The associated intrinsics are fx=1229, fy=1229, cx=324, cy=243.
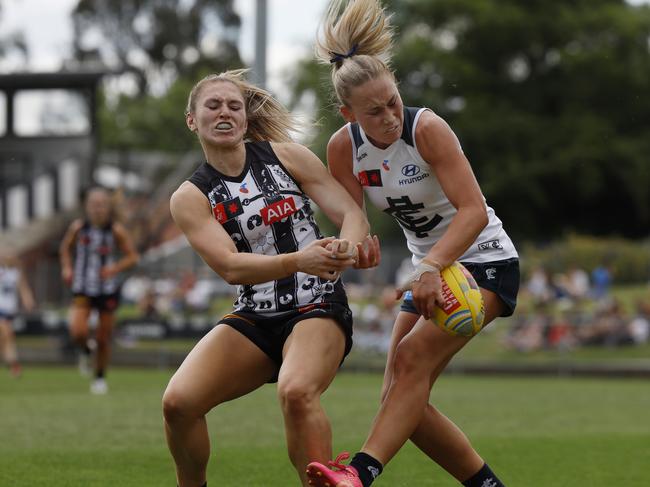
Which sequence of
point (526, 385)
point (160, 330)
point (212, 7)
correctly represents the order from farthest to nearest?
1. point (212, 7)
2. point (160, 330)
3. point (526, 385)

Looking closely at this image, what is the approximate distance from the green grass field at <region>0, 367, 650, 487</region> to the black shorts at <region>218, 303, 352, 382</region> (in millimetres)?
1890

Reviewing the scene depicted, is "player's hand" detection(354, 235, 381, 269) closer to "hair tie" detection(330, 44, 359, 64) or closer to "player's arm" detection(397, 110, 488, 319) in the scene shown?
"player's arm" detection(397, 110, 488, 319)

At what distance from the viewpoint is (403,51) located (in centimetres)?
5053

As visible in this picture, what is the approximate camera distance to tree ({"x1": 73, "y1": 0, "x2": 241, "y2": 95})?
7238 centimetres

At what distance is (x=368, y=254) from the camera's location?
5648 mm

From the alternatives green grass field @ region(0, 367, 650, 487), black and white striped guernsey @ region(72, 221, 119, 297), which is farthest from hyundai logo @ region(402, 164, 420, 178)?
black and white striped guernsey @ region(72, 221, 119, 297)

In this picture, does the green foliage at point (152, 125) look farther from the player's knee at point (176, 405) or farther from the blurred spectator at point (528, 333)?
the player's knee at point (176, 405)

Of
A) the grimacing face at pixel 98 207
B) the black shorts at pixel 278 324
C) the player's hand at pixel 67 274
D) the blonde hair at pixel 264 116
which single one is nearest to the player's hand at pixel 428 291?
the black shorts at pixel 278 324

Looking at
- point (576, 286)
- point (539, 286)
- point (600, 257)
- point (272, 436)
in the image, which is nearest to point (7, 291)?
point (272, 436)

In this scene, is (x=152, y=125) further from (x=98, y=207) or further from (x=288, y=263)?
(x=288, y=263)

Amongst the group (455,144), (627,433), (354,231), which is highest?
(455,144)

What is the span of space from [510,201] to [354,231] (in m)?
45.8

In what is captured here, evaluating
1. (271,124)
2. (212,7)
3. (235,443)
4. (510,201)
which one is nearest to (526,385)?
(235,443)

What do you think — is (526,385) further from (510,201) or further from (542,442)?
(510,201)
